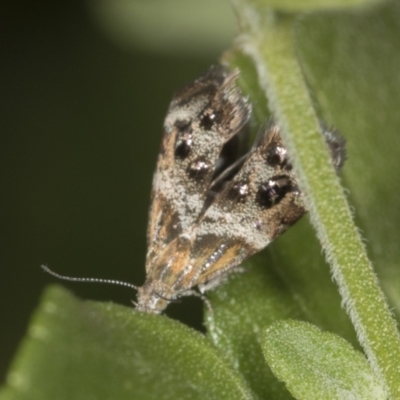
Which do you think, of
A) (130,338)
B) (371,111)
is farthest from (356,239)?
(371,111)

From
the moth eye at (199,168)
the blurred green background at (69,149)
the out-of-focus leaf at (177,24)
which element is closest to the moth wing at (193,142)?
the moth eye at (199,168)

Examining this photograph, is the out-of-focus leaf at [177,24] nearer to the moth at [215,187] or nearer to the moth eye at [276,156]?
the moth at [215,187]

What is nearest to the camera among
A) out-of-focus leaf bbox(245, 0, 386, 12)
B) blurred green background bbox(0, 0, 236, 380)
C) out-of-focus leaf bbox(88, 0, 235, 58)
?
out-of-focus leaf bbox(245, 0, 386, 12)

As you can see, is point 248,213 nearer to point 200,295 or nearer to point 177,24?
point 200,295

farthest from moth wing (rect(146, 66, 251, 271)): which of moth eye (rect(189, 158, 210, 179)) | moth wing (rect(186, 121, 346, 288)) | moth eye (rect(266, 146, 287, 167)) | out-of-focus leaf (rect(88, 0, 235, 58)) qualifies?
out-of-focus leaf (rect(88, 0, 235, 58))

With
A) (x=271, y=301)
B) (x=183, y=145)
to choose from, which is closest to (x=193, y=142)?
(x=183, y=145)

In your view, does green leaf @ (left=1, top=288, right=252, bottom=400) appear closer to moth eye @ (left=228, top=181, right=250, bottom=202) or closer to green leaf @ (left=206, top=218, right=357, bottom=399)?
green leaf @ (left=206, top=218, right=357, bottom=399)
